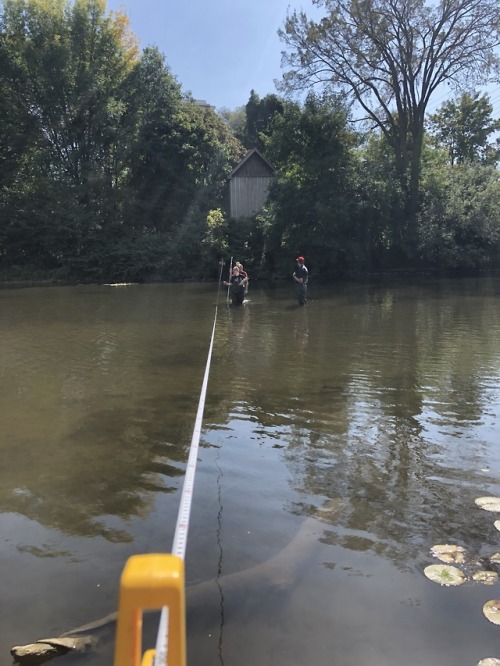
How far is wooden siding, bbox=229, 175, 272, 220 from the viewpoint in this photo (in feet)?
130

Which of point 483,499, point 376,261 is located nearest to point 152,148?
point 376,261

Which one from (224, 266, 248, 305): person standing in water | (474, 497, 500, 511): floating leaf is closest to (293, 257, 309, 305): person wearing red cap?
(224, 266, 248, 305): person standing in water

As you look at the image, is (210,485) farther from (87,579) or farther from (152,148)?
(152,148)

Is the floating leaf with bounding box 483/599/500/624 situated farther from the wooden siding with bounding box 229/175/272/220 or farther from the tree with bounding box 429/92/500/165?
the tree with bounding box 429/92/500/165

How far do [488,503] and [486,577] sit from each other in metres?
1.04

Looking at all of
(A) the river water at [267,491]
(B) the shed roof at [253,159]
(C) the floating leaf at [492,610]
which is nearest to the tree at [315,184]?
(B) the shed roof at [253,159]

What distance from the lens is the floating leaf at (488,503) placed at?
13.9 ft

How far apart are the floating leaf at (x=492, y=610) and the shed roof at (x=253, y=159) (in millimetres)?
38215

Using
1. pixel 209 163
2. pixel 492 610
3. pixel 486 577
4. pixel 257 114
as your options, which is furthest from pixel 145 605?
pixel 257 114

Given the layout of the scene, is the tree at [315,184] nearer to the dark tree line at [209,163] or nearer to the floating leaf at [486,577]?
the dark tree line at [209,163]

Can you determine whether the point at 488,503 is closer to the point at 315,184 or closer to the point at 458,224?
the point at 315,184

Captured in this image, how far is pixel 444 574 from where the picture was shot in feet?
11.2

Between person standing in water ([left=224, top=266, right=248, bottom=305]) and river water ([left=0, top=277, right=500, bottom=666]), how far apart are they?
7237mm

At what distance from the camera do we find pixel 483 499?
438 centimetres
